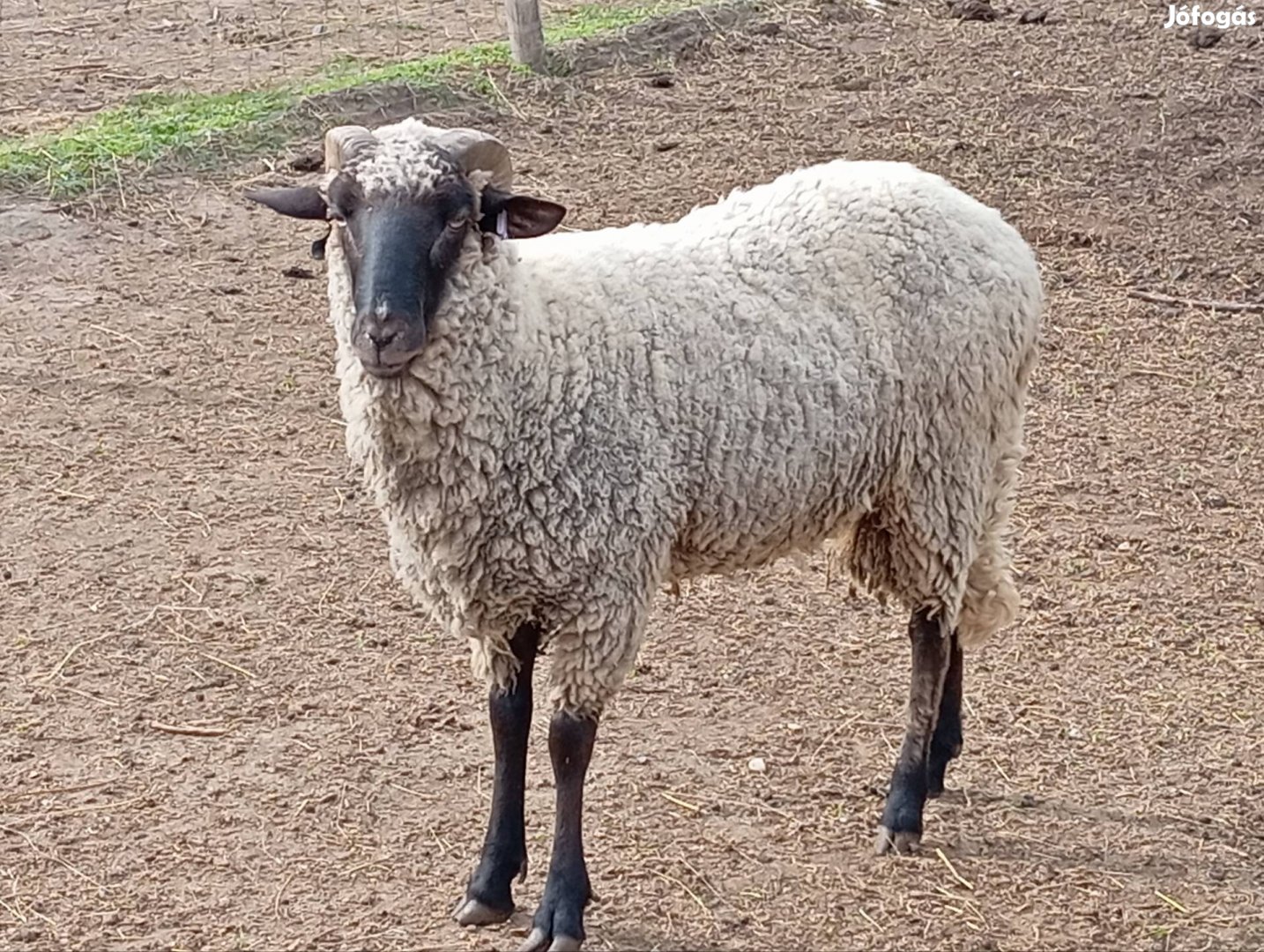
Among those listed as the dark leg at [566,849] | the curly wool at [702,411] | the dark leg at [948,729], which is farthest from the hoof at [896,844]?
the dark leg at [566,849]

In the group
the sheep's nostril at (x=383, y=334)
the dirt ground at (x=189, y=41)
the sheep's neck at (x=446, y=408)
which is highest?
the sheep's nostril at (x=383, y=334)

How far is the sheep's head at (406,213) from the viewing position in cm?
388

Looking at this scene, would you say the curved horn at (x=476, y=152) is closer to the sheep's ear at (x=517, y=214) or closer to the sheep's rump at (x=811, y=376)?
A: the sheep's ear at (x=517, y=214)

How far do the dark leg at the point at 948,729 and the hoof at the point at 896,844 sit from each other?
238 mm

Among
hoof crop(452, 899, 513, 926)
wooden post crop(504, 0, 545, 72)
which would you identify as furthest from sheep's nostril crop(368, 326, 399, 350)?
wooden post crop(504, 0, 545, 72)

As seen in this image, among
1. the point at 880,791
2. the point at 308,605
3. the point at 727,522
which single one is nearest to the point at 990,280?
the point at 727,522

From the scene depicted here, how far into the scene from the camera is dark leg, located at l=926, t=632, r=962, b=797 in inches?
194

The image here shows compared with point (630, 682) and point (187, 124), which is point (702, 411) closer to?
point (630, 682)

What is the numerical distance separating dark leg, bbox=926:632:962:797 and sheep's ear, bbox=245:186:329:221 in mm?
2005

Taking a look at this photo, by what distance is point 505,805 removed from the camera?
4.37 meters

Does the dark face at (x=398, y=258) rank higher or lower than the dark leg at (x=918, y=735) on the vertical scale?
higher

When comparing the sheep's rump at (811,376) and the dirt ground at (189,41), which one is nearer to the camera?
the sheep's rump at (811,376)

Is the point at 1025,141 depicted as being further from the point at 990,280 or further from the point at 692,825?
the point at 692,825

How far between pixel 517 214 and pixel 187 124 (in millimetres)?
5834
